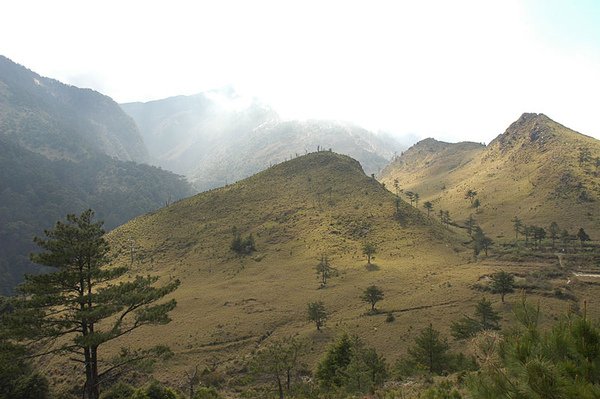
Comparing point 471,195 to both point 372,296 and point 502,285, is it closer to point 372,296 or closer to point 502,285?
point 502,285

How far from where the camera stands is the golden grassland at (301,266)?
52.0 metres

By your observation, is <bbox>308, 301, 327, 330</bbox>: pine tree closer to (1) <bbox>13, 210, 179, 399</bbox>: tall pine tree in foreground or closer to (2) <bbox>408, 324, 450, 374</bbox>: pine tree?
(2) <bbox>408, 324, 450, 374</bbox>: pine tree

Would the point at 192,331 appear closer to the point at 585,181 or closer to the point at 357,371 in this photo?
the point at 357,371

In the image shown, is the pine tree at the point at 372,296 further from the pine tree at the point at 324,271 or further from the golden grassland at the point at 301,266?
the pine tree at the point at 324,271

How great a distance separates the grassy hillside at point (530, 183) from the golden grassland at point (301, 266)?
2462 cm

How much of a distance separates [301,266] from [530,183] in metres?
97.9

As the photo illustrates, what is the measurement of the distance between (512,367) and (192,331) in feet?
Answer: 181

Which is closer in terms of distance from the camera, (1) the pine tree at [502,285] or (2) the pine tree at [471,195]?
(1) the pine tree at [502,285]

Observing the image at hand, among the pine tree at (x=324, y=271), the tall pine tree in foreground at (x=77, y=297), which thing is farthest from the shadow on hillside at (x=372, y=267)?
the tall pine tree in foreground at (x=77, y=297)

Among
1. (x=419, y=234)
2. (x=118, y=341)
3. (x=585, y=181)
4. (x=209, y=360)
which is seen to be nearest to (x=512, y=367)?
(x=209, y=360)

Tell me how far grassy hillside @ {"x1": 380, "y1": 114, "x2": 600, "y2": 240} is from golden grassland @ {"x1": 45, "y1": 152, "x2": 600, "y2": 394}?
80.8 feet

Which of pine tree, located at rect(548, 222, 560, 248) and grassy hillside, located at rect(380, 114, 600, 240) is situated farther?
grassy hillside, located at rect(380, 114, 600, 240)

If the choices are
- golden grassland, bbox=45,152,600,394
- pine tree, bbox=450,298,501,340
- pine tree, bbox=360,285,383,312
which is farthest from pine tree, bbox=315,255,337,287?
pine tree, bbox=450,298,501,340

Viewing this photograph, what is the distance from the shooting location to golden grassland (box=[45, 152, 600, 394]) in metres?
52.0
